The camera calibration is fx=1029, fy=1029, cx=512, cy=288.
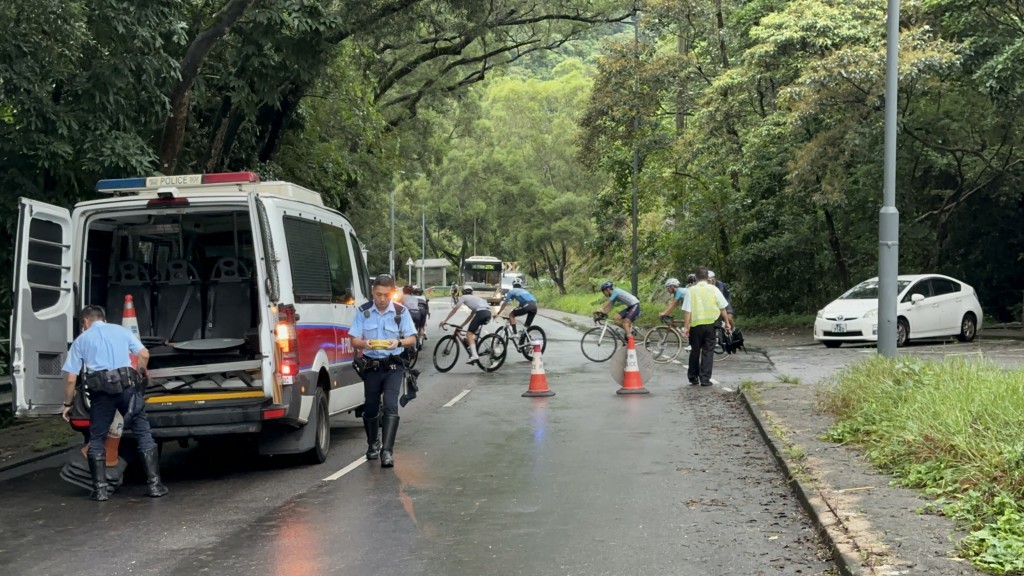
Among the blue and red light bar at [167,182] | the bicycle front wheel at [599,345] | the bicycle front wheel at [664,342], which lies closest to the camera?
the blue and red light bar at [167,182]

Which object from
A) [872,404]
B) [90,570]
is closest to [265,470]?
[90,570]

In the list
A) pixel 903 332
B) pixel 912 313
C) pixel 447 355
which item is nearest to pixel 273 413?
pixel 447 355

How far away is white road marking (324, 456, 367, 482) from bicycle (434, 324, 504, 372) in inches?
361

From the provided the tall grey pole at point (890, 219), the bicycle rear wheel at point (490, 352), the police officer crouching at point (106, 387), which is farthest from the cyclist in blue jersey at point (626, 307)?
the police officer crouching at point (106, 387)

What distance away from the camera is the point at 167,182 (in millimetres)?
9633

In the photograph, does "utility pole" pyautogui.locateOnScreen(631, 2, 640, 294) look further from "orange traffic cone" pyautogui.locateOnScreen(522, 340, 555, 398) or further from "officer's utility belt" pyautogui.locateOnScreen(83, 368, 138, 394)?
"officer's utility belt" pyautogui.locateOnScreen(83, 368, 138, 394)

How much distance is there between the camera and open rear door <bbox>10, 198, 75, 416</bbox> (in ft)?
28.9

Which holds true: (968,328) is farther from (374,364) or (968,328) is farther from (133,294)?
(133,294)

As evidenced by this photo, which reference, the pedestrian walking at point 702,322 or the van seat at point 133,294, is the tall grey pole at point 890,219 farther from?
the van seat at point 133,294

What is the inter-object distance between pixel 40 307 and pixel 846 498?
6950mm

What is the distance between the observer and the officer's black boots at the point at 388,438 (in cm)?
970

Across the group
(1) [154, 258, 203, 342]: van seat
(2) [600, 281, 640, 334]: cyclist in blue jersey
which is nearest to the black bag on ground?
(2) [600, 281, 640, 334]: cyclist in blue jersey

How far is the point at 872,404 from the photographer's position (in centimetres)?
1029

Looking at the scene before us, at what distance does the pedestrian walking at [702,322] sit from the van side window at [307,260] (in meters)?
7.21
